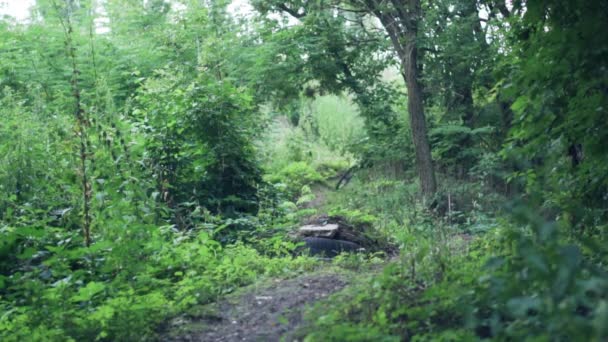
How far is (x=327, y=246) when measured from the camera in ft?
26.6

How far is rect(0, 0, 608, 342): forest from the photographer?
13.1 feet

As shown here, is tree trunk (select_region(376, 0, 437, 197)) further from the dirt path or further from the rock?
the dirt path

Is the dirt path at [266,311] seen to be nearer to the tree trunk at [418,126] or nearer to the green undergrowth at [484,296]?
the green undergrowth at [484,296]

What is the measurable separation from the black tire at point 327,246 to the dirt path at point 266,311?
5.74ft

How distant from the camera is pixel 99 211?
5914 millimetres

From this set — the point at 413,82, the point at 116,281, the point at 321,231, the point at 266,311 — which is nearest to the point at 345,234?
the point at 321,231

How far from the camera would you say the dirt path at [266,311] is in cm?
470

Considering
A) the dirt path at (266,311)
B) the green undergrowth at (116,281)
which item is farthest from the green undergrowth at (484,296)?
the green undergrowth at (116,281)

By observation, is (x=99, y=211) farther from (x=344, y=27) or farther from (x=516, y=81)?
(x=344, y=27)

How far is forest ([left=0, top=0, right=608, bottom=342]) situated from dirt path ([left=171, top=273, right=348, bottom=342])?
1.1 inches

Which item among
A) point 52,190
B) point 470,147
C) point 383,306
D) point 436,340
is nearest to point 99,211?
point 52,190

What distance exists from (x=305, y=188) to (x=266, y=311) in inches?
343

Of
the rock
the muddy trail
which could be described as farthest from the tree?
the muddy trail

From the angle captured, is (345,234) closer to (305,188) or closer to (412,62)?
(412,62)
